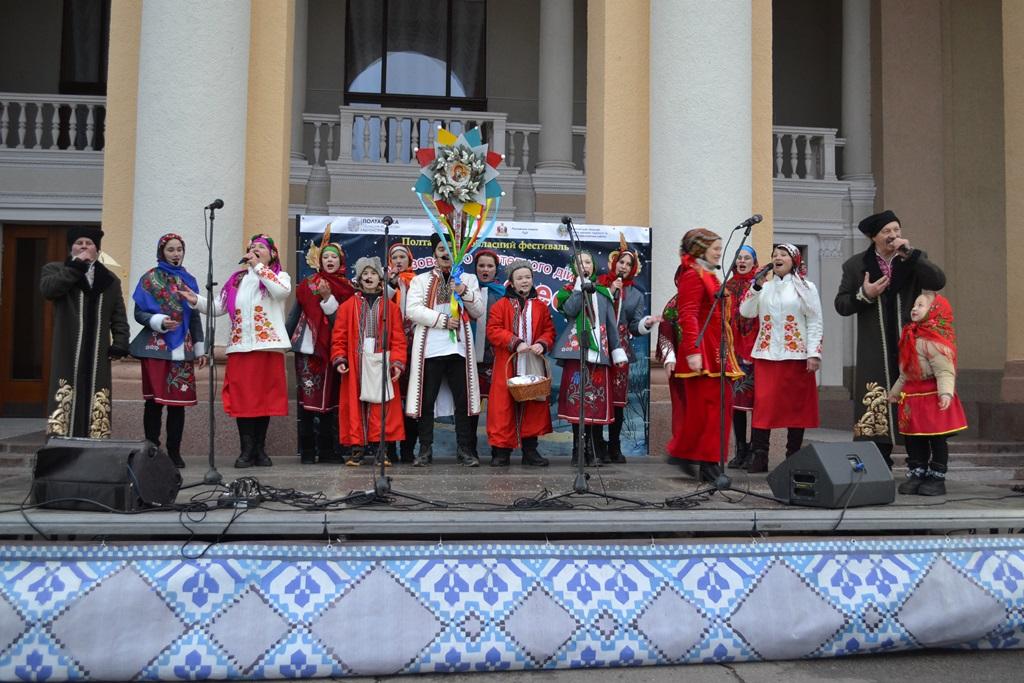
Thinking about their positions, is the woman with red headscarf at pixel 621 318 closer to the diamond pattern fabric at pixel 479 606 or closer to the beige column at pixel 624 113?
the beige column at pixel 624 113

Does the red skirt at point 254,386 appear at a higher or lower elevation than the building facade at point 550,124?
lower

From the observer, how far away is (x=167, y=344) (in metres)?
6.43

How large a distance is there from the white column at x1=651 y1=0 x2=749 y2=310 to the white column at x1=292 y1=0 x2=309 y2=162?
656cm

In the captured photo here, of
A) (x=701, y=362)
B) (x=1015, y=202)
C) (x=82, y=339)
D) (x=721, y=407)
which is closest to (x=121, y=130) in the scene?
(x=82, y=339)

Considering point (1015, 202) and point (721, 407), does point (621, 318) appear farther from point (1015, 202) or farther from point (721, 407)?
point (1015, 202)

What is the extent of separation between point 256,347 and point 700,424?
10.9 ft

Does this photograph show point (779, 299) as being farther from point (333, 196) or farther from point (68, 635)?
point (333, 196)

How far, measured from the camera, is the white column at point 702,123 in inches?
317

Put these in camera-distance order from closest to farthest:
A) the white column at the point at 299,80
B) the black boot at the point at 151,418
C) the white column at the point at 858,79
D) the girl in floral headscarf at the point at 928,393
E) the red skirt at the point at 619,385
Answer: the girl in floral headscarf at the point at 928,393 < the black boot at the point at 151,418 < the red skirt at the point at 619,385 < the white column at the point at 299,80 < the white column at the point at 858,79

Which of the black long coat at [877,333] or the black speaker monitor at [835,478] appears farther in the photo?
the black long coat at [877,333]

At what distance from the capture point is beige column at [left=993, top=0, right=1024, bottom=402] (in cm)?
942

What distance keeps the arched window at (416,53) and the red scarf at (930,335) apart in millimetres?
10227

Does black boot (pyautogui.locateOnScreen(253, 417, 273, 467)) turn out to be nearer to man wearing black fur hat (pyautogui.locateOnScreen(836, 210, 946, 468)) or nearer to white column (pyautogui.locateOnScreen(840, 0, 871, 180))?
man wearing black fur hat (pyautogui.locateOnScreen(836, 210, 946, 468))

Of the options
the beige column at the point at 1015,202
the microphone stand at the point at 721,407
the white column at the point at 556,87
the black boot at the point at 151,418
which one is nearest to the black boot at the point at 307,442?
the black boot at the point at 151,418
